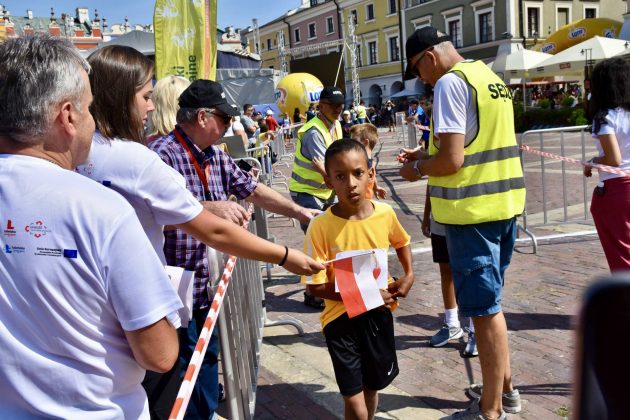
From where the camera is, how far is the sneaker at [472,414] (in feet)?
10.0

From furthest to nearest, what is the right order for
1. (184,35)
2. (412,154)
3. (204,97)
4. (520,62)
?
(520,62) → (184,35) → (412,154) → (204,97)

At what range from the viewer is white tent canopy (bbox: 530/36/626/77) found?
1894cm

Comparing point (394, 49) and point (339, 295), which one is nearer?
point (339, 295)

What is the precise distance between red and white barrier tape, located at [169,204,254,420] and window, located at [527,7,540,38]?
152ft

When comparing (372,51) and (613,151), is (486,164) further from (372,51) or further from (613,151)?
(372,51)

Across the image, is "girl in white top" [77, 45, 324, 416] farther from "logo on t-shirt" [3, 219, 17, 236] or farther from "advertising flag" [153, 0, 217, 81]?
"advertising flag" [153, 0, 217, 81]

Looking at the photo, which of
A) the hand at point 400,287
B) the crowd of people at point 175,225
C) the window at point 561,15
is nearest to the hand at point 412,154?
the crowd of people at point 175,225

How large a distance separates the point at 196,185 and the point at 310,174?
8.21 ft

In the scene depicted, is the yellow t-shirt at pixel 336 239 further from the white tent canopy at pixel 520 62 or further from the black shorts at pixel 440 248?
the white tent canopy at pixel 520 62

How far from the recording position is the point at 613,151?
11.7 ft

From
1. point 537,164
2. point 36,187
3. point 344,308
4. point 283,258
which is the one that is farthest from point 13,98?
point 537,164

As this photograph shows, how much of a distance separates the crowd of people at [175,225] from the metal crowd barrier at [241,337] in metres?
0.16

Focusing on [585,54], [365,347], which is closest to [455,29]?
[585,54]

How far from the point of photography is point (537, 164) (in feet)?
44.7
